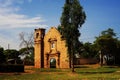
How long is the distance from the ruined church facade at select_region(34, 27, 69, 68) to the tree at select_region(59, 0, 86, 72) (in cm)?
1389

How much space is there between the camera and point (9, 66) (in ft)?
168

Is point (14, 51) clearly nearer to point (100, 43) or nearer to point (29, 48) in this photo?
point (29, 48)

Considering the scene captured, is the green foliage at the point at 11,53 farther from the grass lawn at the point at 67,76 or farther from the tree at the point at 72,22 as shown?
the grass lawn at the point at 67,76

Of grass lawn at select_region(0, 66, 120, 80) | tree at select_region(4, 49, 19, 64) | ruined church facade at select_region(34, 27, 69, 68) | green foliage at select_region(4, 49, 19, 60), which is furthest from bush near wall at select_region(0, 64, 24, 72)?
green foliage at select_region(4, 49, 19, 60)

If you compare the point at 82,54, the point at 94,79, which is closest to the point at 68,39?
the point at 94,79

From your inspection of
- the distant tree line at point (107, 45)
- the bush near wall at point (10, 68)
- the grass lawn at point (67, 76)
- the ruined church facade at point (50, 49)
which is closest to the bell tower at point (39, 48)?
the ruined church facade at point (50, 49)

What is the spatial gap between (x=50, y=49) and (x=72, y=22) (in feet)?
67.2

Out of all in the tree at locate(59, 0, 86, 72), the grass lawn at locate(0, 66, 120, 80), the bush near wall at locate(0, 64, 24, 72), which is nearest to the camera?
the grass lawn at locate(0, 66, 120, 80)

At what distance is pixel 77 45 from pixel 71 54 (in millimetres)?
2282

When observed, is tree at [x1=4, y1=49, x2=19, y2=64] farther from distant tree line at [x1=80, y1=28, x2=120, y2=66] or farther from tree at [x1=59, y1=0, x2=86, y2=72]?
tree at [x1=59, y1=0, x2=86, y2=72]

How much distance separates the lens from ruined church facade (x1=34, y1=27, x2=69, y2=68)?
6412cm

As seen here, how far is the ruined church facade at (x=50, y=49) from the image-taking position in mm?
64125

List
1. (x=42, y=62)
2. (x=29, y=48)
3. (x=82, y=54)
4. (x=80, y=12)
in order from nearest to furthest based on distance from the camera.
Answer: (x=80, y=12), (x=42, y=62), (x=82, y=54), (x=29, y=48)

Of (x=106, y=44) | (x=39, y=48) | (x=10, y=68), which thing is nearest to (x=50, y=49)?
(x=39, y=48)
